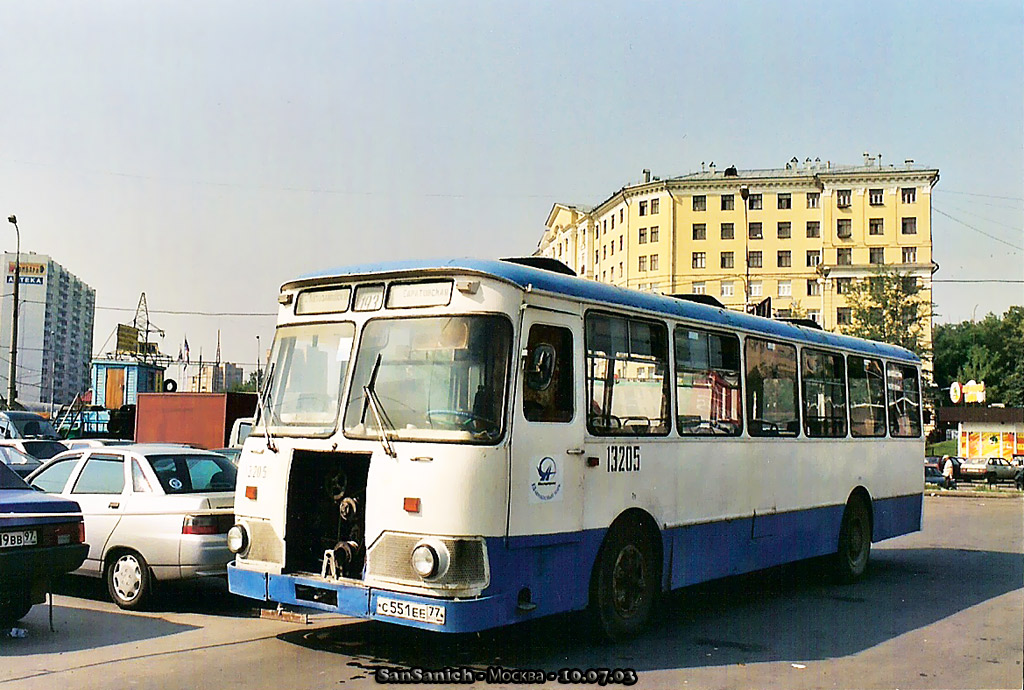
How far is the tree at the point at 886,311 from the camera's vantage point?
68375 mm

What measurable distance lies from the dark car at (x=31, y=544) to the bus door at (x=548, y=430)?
3923mm

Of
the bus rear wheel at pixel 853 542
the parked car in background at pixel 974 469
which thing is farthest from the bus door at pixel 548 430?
the parked car in background at pixel 974 469

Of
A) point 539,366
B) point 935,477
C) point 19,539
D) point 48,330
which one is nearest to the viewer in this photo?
point 539,366

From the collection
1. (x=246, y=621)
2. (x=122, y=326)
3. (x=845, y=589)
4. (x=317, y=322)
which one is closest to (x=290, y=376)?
(x=317, y=322)

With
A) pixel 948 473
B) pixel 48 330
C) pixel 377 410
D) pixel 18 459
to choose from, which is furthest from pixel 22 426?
pixel 48 330

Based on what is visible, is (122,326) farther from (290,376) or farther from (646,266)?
(290,376)

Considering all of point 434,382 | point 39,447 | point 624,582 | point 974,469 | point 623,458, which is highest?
point 434,382

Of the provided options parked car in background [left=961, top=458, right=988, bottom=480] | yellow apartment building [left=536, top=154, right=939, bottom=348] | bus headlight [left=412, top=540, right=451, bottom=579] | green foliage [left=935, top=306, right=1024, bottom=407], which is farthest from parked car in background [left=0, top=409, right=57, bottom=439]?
green foliage [left=935, top=306, right=1024, bottom=407]

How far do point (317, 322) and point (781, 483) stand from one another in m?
5.52

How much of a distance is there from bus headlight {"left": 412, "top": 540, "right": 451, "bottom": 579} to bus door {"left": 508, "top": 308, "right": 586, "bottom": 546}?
0.52 meters

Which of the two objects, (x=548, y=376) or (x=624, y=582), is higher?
(x=548, y=376)

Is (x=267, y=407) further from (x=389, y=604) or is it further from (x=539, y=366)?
(x=539, y=366)

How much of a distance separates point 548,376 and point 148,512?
14.9ft

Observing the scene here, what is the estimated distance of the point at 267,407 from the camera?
27.5 feet
